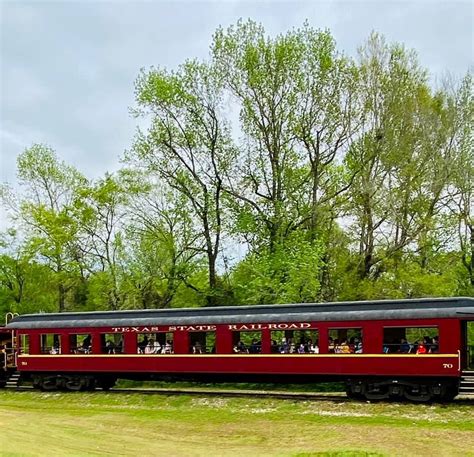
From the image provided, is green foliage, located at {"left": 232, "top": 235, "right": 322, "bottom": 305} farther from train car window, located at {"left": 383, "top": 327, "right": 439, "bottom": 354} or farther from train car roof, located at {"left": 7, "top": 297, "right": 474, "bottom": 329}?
train car window, located at {"left": 383, "top": 327, "right": 439, "bottom": 354}

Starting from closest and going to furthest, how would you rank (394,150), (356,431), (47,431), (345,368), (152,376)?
(356,431) < (47,431) < (345,368) < (152,376) < (394,150)

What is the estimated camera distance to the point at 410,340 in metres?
21.3

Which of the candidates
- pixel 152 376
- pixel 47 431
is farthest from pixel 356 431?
pixel 152 376

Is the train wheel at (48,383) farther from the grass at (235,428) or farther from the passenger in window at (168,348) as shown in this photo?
the passenger in window at (168,348)

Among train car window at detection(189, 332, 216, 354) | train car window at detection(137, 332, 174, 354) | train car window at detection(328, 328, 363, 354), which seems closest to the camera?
train car window at detection(328, 328, 363, 354)

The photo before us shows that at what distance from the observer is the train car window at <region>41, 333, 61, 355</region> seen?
2753 cm

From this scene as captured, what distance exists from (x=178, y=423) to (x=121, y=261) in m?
23.5

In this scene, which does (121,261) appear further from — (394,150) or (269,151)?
(394,150)

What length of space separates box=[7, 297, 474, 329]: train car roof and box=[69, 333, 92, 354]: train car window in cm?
56

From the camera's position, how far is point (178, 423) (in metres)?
19.4

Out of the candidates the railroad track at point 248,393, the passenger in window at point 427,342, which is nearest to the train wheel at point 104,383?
the railroad track at point 248,393

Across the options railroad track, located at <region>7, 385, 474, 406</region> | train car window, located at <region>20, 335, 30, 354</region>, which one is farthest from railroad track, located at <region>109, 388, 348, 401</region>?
train car window, located at <region>20, 335, 30, 354</region>

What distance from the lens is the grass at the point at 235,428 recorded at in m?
15.3

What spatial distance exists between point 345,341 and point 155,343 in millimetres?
7567
